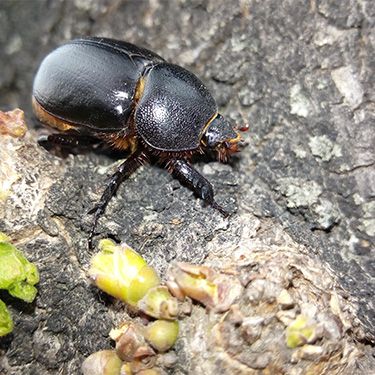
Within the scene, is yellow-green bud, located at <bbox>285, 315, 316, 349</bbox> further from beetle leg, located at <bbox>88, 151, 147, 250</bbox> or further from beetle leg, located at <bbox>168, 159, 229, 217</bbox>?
beetle leg, located at <bbox>88, 151, 147, 250</bbox>

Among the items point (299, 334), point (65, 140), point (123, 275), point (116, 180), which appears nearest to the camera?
point (299, 334)

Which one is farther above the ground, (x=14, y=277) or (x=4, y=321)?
(x=14, y=277)

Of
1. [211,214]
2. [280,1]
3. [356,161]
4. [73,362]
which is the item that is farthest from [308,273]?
[280,1]

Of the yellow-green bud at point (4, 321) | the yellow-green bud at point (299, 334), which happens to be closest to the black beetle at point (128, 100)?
the yellow-green bud at point (4, 321)

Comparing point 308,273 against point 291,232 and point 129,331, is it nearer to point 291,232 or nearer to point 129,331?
point 291,232

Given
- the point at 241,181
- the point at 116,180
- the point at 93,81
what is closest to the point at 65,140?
the point at 93,81

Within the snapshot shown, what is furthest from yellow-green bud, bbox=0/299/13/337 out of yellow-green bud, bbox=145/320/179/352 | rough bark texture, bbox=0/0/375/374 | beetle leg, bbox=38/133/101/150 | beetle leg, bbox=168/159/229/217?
beetle leg, bbox=168/159/229/217

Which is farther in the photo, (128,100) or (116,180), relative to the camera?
(128,100)

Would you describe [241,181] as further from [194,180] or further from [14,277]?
[14,277]
